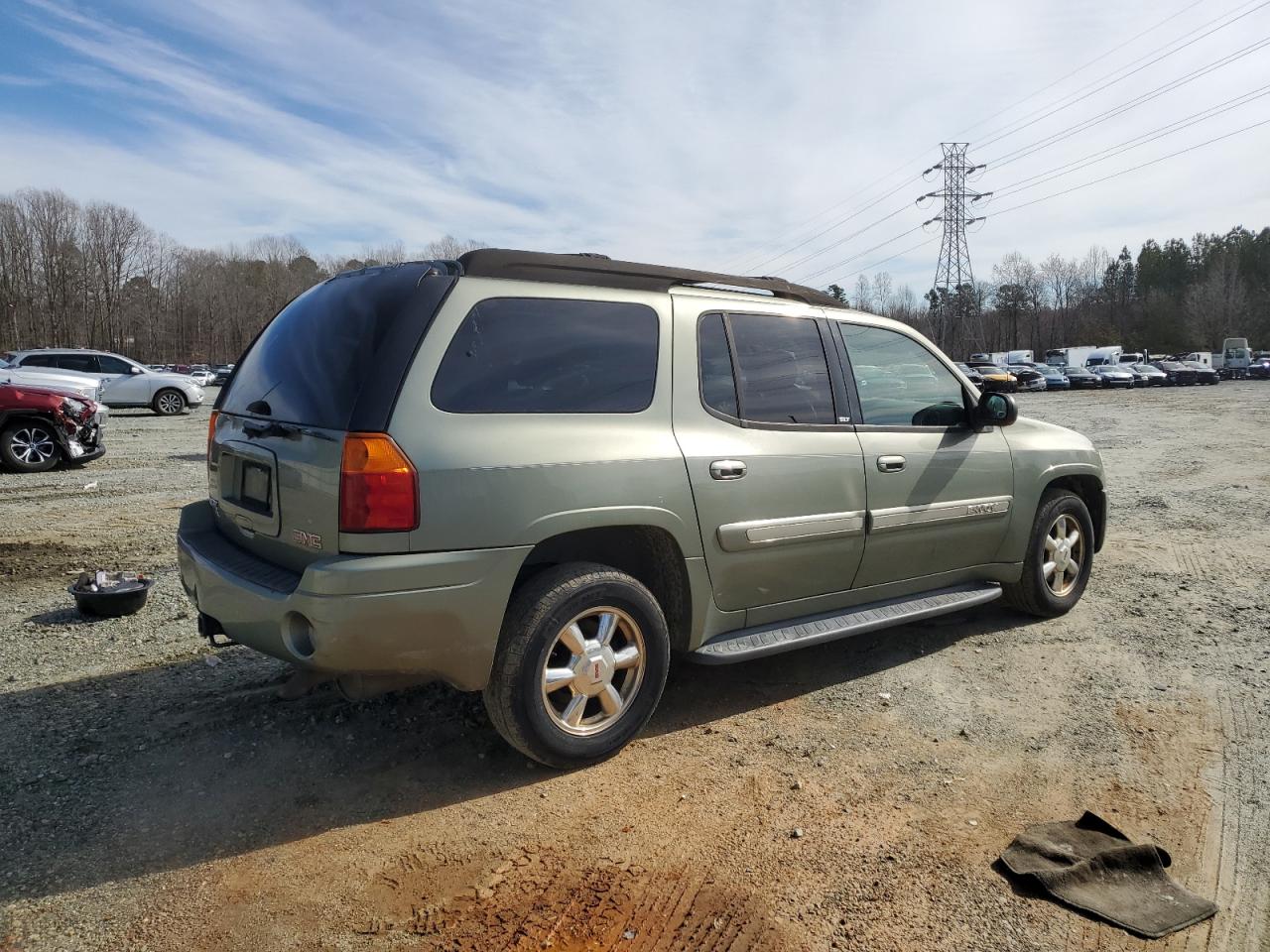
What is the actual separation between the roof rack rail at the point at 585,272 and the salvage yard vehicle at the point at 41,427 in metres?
11.3

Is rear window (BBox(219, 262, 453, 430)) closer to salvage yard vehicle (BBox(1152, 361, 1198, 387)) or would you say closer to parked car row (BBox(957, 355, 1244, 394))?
parked car row (BBox(957, 355, 1244, 394))

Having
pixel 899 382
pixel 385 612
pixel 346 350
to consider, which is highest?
pixel 346 350

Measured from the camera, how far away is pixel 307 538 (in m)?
3.07

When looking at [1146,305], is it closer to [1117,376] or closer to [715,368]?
[1117,376]

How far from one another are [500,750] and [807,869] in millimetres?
1375

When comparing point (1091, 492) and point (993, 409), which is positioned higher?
point (993, 409)

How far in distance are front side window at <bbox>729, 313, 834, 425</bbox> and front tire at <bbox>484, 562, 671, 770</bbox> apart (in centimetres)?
107

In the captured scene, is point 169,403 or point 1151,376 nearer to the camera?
point 169,403

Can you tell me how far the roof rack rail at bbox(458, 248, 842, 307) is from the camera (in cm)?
334

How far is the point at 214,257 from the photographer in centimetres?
10262

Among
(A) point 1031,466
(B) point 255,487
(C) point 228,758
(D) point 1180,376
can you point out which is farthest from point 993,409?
(D) point 1180,376

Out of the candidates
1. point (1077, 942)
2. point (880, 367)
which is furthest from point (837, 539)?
point (1077, 942)

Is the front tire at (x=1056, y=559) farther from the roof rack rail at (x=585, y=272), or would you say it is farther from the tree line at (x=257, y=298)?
the tree line at (x=257, y=298)

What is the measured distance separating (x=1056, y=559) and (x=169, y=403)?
24.9m
